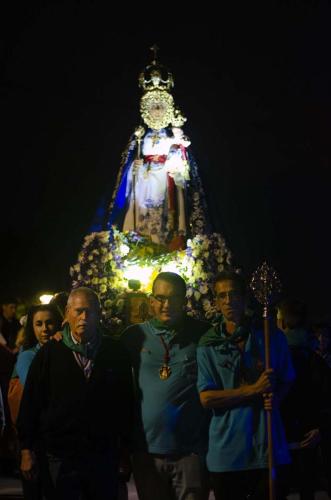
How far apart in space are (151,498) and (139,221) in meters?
11.3

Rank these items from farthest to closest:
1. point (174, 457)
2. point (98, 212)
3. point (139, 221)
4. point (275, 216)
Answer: point (275, 216) → point (98, 212) → point (139, 221) → point (174, 457)

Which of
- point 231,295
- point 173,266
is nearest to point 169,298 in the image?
point 231,295

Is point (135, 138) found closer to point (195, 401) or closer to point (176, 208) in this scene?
point (176, 208)

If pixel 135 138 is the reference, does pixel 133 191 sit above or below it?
below

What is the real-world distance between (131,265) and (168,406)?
9182 millimetres

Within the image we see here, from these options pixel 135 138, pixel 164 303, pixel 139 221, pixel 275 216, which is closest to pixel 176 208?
pixel 139 221

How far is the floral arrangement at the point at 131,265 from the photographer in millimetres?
14523

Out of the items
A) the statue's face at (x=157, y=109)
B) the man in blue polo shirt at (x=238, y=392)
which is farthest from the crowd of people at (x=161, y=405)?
the statue's face at (x=157, y=109)

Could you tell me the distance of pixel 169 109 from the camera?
17.7 meters

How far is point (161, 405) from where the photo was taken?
18.6 feet

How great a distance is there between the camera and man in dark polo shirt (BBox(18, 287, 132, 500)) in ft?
17.9

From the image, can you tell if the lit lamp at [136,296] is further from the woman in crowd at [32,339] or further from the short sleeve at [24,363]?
the short sleeve at [24,363]

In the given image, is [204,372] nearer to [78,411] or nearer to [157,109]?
[78,411]

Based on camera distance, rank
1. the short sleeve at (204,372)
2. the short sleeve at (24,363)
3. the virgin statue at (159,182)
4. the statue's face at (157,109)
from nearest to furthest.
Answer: the short sleeve at (204,372), the short sleeve at (24,363), the virgin statue at (159,182), the statue's face at (157,109)
